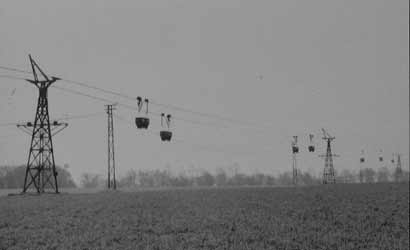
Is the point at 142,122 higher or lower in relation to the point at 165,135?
higher

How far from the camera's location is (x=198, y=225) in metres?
23.7

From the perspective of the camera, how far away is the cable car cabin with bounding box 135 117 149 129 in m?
39.8

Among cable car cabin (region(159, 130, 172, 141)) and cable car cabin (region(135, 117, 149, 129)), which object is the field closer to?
cable car cabin (region(135, 117, 149, 129))

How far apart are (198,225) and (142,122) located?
18.2 metres

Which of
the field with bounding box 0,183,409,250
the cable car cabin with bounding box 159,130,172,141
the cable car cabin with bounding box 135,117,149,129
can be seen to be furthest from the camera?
the cable car cabin with bounding box 159,130,172,141

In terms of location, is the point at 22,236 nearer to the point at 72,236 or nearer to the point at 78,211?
the point at 72,236

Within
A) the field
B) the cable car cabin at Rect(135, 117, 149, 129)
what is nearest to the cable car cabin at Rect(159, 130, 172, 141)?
the cable car cabin at Rect(135, 117, 149, 129)

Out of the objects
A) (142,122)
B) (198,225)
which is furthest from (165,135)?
(198,225)

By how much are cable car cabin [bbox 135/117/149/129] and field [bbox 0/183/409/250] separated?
7144mm

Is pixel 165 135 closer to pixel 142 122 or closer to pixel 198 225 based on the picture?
pixel 142 122

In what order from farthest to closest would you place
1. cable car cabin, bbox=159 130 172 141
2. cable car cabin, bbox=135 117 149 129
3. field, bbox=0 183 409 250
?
cable car cabin, bbox=159 130 172 141
cable car cabin, bbox=135 117 149 129
field, bbox=0 183 409 250

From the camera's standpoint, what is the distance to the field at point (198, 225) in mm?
18953

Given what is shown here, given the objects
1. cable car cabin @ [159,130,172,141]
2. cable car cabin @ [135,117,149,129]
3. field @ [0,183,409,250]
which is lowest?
field @ [0,183,409,250]

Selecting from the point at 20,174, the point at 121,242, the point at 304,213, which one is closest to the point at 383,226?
the point at 304,213
